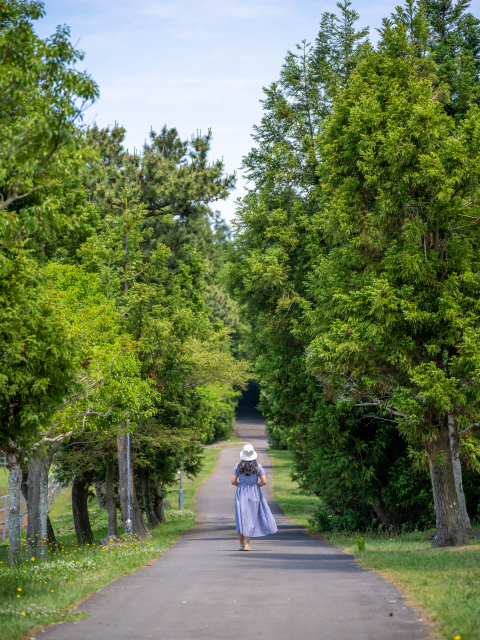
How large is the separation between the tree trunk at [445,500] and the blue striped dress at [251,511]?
358 centimetres

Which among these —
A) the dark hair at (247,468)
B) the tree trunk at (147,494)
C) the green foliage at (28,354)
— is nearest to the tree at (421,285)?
the dark hair at (247,468)

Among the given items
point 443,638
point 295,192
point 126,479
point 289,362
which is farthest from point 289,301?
point 443,638

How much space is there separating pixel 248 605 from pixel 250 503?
5782mm

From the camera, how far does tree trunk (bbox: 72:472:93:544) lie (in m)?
25.9

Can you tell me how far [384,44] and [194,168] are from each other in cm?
1371

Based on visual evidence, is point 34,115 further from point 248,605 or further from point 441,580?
point 441,580

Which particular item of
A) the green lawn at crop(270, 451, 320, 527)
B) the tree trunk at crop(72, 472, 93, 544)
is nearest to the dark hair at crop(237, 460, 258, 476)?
the tree trunk at crop(72, 472, 93, 544)

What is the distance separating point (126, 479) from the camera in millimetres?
21172

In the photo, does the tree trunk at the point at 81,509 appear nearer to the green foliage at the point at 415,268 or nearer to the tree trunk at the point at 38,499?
the tree trunk at the point at 38,499

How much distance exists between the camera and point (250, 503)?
1284 cm

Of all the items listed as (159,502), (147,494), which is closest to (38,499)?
(147,494)

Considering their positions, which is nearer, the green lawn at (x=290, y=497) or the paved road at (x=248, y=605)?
the paved road at (x=248, y=605)

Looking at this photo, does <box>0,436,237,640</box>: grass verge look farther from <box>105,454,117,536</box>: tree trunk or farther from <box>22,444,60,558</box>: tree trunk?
<box>105,454,117,536</box>: tree trunk

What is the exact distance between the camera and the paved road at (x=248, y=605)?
5938mm
